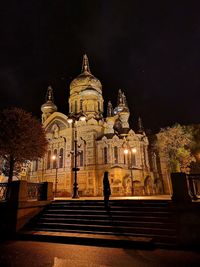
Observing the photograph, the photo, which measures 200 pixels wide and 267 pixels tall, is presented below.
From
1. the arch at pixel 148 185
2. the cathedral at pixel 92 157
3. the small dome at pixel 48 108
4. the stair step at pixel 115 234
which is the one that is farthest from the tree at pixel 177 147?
Answer: the stair step at pixel 115 234

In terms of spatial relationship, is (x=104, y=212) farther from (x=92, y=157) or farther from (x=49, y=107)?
(x=49, y=107)

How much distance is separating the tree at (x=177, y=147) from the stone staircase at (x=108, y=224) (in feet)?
77.4

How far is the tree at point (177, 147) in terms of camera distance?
31280mm

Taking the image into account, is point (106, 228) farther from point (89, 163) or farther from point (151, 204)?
point (89, 163)

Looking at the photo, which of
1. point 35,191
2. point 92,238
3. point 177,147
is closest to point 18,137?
point 35,191

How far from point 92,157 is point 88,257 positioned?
24746 millimetres

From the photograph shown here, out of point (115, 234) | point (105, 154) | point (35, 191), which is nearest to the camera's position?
point (115, 234)

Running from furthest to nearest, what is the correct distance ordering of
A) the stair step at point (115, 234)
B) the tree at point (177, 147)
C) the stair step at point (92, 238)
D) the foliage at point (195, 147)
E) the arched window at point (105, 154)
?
1. the foliage at point (195, 147)
2. the tree at point (177, 147)
3. the arched window at point (105, 154)
4. the stair step at point (115, 234)
5. the stair step at point (92, 238)

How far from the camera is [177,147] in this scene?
107ft

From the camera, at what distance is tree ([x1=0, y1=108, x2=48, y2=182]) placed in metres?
21.0

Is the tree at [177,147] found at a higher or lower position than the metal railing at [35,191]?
higher

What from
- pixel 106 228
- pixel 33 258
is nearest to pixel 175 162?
pixel 106 228

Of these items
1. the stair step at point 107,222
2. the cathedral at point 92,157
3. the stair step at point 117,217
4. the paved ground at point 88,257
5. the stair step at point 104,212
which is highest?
the cathedral at point 92,157

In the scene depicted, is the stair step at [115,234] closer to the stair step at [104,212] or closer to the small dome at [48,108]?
the stair step at [104,212]
